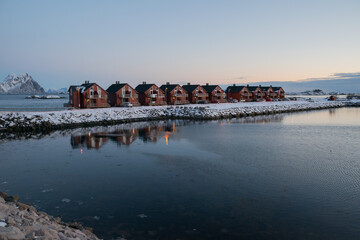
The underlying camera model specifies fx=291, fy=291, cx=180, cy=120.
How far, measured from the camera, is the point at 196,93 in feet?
291

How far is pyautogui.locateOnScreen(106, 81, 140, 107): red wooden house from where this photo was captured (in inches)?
2758

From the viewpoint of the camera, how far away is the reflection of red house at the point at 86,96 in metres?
63.5

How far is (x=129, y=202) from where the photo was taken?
13312 mm

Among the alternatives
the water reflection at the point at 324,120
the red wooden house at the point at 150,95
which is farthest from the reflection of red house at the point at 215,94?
the water reflection at the point at 324,120

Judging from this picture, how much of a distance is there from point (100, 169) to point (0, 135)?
2306cm

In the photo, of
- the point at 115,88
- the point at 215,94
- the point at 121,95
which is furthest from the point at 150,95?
the point at 215,94

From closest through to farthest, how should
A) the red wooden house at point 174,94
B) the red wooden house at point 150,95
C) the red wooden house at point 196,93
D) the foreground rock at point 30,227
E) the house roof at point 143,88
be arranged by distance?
the foreground rock at point 30,227, the red wooden house at point 150,95, the house roof at point 143,88, the red wooden house at point 174,94, the red wooden house at point 196,93

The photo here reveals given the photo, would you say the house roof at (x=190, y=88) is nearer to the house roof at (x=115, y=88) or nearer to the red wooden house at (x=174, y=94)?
the red wooden house at (x=174, y=94)

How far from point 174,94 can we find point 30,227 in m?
75.0

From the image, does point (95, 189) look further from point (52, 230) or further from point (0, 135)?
point (0, 135)

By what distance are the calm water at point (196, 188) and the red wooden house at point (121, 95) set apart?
4350cm

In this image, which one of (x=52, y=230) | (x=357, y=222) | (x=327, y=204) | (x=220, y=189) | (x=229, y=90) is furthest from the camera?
(x=229, y=90)

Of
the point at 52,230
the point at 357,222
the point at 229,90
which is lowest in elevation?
the point at 357,222

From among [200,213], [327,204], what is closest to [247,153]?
[327,204]
